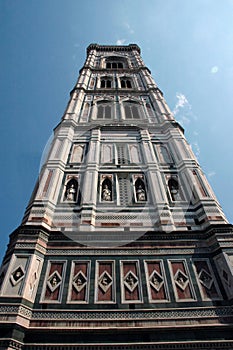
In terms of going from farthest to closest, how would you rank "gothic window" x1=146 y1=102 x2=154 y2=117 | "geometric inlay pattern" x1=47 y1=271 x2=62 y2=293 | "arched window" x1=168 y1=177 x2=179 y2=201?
"gothic window" x1=146 y1=102 x2=154 y2=117 → "arched window" x1=168 y1=177 x2=179 y2=201 → "geometric inlay pattern" x1=47 y1=271 x2=62 y2=293

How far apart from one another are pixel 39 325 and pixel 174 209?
3946mm

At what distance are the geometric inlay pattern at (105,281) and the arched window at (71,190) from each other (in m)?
2.50

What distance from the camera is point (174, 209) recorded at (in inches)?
275

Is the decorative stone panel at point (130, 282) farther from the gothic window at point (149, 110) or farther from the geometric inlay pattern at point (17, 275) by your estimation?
the gothic window at point (149, 110)

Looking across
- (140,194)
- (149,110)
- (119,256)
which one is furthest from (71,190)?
(149,110)

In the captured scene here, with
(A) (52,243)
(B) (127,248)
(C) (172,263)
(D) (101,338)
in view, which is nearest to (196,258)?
(C) (172,263)

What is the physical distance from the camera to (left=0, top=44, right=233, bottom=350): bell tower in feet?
14.2

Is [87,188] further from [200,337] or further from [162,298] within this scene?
[200,337]

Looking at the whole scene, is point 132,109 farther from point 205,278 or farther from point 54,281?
point 54,281

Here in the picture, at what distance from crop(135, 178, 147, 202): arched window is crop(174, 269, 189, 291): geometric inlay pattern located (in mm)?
2355

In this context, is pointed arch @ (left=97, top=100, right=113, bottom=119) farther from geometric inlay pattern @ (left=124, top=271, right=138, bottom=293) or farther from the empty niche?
geometric inlay pattern @ (left=124, top=271, right=138, bottom=293)

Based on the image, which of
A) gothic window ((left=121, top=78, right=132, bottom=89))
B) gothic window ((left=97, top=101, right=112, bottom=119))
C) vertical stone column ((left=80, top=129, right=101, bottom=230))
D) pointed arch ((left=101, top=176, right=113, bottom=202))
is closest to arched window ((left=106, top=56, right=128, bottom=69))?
gothic window ((left=121, top=78, right=132, bottom=89))

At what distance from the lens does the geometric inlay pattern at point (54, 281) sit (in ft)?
16.5

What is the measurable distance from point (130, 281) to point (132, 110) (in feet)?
29.2
